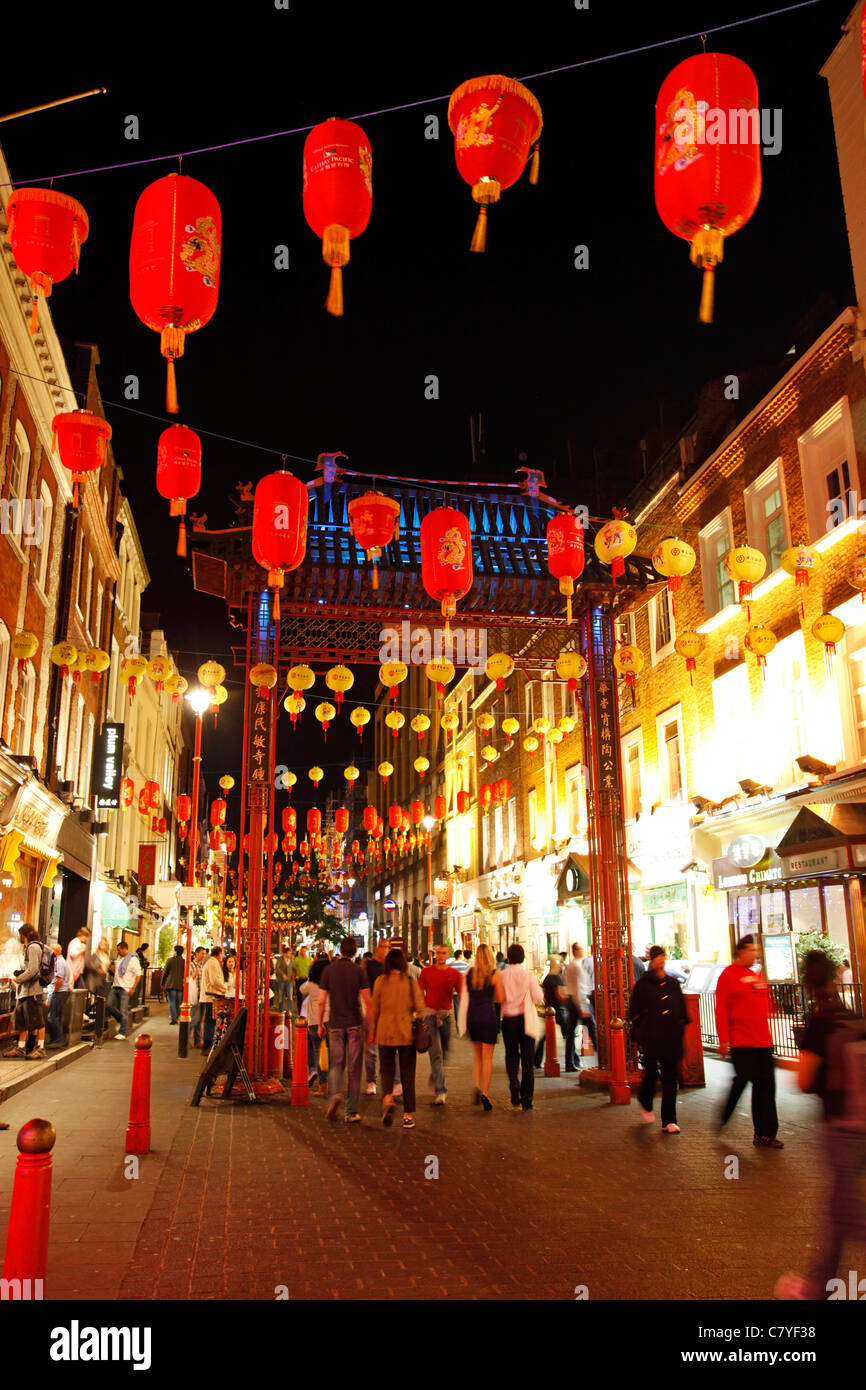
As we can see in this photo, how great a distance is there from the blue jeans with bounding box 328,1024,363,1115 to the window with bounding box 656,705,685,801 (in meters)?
11.7

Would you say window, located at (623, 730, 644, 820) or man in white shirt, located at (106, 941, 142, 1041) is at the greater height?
window, located at (623, 730, 644, 820)

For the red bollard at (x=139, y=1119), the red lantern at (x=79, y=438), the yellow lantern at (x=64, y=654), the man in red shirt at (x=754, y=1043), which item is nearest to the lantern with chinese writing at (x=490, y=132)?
the red lantern at (x=79, y=438)

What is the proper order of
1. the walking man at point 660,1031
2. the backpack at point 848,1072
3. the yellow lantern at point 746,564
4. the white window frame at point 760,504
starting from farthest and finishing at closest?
the white window frame at point 760,504 → the yellow lantern at point 746,564 → the walking man at point 660,1031 → the backpack at point 848,1072

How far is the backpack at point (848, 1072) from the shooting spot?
16.0 feet

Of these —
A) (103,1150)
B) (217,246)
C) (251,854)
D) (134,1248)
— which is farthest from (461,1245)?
(251,854)

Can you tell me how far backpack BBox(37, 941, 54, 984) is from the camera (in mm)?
14558

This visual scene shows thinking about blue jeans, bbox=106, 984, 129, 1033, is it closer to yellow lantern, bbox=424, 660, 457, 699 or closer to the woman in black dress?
yellow lantern, bbox=424, 660, 457, 699

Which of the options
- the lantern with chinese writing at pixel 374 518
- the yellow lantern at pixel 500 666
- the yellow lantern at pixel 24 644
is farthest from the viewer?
the yellow lantern at pixel 500 666

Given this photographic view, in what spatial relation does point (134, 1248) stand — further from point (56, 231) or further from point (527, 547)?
point (527, 547)

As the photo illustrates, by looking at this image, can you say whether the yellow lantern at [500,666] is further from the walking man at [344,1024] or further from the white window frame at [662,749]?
the walking man at [344,1024]

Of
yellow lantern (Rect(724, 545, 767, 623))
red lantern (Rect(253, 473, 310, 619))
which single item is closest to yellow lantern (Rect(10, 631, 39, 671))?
red lantern (Rect(253, 473, 310, 619))

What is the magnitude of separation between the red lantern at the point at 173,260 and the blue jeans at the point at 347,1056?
695cm

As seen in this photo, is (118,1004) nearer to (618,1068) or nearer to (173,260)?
(618,1068)

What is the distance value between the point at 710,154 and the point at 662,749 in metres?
16.8
